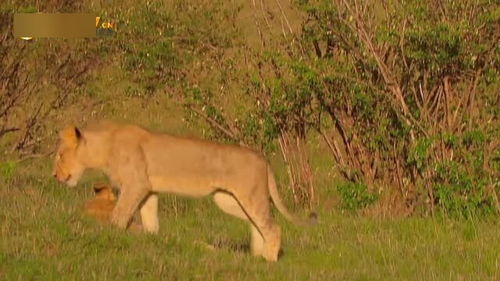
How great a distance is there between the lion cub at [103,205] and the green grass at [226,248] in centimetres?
14

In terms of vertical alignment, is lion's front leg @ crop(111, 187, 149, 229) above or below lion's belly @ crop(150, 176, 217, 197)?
below

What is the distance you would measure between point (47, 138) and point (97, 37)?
230 centimetres

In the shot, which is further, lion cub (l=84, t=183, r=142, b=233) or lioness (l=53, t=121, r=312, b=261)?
lion cub (l=84, t=183, r=142, b=233)

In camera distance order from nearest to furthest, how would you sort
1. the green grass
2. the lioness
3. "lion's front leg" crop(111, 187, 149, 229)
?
the green grass, "lion's front leg" crop(111, 187, 149, 229), the lioness

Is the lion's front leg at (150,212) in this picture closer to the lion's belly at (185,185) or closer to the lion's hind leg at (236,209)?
the lion's belly at (185,185)

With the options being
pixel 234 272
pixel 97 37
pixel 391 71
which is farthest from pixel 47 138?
pixel 234 272

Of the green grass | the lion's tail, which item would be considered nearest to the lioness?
the lion's tail

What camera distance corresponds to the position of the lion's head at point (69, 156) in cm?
930

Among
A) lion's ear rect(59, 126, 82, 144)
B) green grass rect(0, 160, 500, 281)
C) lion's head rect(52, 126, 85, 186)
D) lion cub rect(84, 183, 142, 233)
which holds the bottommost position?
green grass rect(0, 160, 500, 281)

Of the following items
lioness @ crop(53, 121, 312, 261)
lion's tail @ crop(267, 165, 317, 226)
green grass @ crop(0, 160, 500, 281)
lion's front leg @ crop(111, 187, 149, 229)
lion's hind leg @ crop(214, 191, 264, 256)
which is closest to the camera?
green grass @ crop(0, 160, 500, 281)

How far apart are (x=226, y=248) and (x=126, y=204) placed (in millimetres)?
829

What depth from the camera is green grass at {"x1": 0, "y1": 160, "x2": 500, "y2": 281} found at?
7.76 meters

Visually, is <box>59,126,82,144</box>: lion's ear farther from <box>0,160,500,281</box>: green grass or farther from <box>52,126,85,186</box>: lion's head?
<box>0,160,500,281</box>: green grass

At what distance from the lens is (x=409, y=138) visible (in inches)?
498
